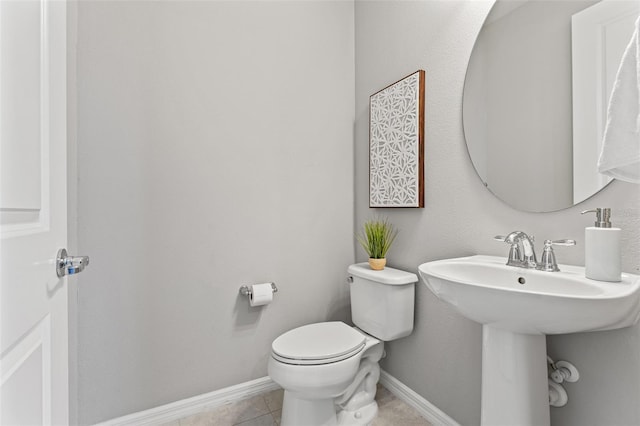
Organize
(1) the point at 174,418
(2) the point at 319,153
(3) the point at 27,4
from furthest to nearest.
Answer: (2) the point at 319,153, (1) the point at 174,418, (3) the point at 27,4

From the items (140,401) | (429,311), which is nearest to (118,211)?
(140,401)

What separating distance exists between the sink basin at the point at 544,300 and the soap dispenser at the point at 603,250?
0.03m

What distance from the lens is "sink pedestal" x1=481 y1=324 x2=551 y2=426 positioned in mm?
931

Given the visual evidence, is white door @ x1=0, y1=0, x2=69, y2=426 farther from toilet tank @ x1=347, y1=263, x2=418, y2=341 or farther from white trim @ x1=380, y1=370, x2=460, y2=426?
white trim @ x1=380, y1=370, x2=460, y2=426

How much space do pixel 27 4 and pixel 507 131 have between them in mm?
1392

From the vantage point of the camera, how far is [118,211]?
141cm

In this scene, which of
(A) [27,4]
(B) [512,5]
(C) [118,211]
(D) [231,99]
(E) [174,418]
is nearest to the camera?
(A) [27,4]

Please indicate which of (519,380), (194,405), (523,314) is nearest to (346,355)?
(519,380)

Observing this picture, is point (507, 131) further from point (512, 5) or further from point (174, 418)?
point (174, 418)

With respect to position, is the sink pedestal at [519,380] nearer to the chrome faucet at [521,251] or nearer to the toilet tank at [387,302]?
the chrome faucet at [521,251]

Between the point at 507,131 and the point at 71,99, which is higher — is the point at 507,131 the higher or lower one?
the lower one

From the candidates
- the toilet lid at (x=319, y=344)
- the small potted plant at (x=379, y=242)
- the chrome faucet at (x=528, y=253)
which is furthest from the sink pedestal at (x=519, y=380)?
the small potted plant at (x=379, y=242)

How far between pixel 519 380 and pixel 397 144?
1134 mm

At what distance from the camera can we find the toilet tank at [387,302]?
1481 millimetres
